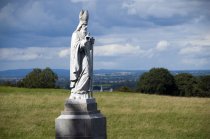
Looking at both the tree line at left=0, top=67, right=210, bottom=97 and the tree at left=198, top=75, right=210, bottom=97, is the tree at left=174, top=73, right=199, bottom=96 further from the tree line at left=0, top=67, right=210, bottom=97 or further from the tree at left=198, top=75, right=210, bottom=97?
the tree at left=198, top=75, right=210, bottom=97

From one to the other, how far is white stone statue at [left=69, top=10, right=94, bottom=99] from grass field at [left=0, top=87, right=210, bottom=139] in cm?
923

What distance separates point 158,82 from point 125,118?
243ft

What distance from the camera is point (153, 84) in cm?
10788

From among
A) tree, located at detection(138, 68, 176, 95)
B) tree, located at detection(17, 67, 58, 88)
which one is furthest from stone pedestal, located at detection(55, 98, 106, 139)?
tree, located at detection(17, 67, 58, 88)

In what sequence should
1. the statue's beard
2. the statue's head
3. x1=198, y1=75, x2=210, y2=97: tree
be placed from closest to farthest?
the statue's beard
the statue's head
x1=198, y1=75, x2=210, y2=97: tree

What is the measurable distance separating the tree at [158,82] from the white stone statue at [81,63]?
285 ft

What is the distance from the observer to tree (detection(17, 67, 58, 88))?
109688 millimetres

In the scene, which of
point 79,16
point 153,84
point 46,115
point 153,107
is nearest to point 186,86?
point 153,84

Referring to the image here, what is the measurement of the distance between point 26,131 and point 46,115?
17.5 ft

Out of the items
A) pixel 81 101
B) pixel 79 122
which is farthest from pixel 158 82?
pixel 79 122

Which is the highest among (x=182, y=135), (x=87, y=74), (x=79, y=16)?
(x=79, y=16)

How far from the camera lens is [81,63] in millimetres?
19359

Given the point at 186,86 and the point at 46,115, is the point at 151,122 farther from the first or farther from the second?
the point at 186,86

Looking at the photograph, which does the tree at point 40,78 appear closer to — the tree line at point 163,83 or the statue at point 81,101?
the tree line at point 163,83
